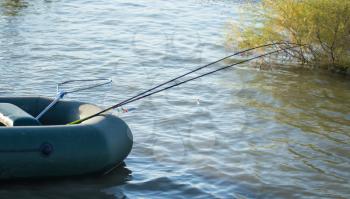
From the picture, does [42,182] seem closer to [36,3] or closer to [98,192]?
[98,192]

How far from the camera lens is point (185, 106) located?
30.5 feet

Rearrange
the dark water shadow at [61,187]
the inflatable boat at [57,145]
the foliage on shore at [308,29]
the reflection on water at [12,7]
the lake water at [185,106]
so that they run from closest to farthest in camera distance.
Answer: the inflatable boat at [57,145], the dark water shadow at [61,187], the lake water at [185,106], the foliage on shore at [308,29], the reflection on water at [12,7]

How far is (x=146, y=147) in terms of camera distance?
7574 mm

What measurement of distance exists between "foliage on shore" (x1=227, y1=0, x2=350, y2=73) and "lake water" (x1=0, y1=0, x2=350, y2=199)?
274 mm

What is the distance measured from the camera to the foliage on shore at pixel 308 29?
33.5 ft

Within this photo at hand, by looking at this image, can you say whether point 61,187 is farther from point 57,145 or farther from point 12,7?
point 12,7

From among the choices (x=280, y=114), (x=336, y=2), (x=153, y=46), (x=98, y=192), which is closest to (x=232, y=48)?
(x=153, y=46)

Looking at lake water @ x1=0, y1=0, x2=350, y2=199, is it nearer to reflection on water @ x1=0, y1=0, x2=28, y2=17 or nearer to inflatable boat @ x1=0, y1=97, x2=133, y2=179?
reflection on water @ x1=0, y1=0, x2=28, y2=17

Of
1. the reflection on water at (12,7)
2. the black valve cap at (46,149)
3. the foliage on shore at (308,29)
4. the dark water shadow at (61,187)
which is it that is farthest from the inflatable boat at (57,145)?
the reflection on water at (12,7)

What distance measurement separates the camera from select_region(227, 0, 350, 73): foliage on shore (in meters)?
10.2

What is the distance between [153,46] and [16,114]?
661 cm

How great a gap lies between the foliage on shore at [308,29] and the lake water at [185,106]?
0.27m

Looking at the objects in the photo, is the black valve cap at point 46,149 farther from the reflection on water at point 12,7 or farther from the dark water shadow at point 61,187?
the reflection on water at point 12,7

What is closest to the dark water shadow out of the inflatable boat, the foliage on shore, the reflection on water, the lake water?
the lake water
